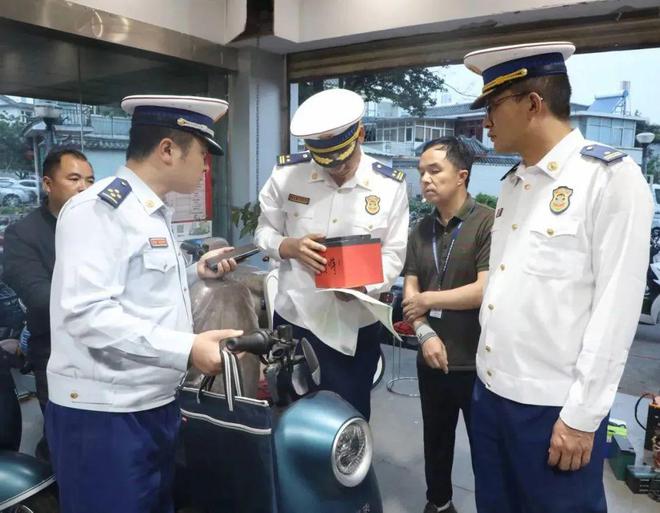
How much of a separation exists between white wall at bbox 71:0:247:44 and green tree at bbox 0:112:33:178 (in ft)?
2.69

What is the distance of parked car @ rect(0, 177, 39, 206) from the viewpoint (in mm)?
2994

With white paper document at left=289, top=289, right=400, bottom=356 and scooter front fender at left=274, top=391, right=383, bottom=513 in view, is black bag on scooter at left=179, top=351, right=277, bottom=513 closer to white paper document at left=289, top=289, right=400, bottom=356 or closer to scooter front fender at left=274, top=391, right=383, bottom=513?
scooter front fender at left=274, top=391, right=383, bottom=513

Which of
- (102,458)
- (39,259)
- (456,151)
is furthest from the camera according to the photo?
(39,259)

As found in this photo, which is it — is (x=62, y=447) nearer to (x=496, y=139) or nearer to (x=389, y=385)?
(x=496, y=139)

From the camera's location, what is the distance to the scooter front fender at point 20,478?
5.25 feet

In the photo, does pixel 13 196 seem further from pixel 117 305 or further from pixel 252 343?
pixel 252 343

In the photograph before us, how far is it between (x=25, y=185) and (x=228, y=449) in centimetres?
240

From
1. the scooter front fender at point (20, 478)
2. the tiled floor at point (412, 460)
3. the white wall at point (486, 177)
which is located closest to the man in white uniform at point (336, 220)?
the tiled floor at point (412, 460)

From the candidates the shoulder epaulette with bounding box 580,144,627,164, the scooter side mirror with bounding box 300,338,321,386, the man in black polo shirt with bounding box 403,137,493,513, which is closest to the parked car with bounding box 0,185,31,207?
the man in black polo shirt with bounding box 403,137,493,513

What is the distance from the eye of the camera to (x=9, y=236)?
2250 millimetres

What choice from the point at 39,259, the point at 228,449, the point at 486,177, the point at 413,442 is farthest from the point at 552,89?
the point at 486,177

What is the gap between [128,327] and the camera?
1.18m

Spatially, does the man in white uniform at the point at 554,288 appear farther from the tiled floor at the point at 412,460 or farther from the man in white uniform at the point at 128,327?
the tiled floor at the point at 412,460

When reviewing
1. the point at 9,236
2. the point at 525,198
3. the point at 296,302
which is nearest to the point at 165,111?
the point at 296,302
